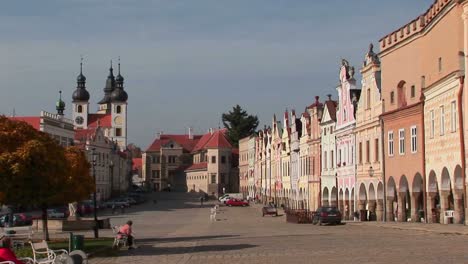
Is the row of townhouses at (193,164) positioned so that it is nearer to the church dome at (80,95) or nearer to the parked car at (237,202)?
the church dome at (80,95)

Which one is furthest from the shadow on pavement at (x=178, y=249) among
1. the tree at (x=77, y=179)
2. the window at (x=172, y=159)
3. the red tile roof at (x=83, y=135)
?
the window at (x=172, y=159)

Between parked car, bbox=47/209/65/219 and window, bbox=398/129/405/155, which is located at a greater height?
window, bbox=398/129/405/155

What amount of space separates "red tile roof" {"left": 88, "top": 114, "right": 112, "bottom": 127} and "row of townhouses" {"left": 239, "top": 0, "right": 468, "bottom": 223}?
344 feet

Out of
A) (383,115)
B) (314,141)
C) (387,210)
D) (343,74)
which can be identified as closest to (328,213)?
(387,210)

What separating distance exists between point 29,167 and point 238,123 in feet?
459

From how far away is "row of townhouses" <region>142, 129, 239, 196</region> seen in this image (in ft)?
513

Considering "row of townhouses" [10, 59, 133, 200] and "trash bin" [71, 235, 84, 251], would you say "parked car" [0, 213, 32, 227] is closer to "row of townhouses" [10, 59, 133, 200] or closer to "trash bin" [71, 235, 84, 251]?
"trash bin" [71, 235, 84, 251]

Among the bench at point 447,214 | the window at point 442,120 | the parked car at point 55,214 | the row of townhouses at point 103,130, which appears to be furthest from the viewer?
the row of townhouses at point 103,130

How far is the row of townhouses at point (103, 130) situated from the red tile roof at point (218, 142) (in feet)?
55.1

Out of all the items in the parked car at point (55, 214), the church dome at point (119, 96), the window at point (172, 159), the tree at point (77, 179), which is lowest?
the parked car at point (55, 214)

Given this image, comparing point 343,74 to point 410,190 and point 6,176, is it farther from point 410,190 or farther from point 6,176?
point 6,176

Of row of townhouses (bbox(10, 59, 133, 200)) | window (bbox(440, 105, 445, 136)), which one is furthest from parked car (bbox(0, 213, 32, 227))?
row of townhouses (bbox(10, 59, 133, 200))

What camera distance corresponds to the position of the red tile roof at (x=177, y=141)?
186387mm

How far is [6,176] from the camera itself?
30.6 meters
